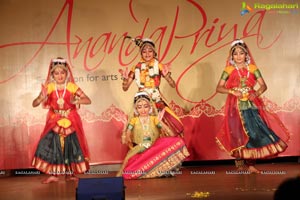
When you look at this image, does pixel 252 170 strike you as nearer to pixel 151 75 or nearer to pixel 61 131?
pixel 151 75

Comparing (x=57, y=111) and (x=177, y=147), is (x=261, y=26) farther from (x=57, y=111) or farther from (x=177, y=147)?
(x=57, y=111)

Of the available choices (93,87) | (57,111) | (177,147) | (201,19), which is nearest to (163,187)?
(177,147)

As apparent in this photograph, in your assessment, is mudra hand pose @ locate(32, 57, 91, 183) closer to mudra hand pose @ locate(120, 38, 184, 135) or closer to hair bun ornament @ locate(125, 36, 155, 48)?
mudra hand pose @ locate(120, 38, 184, 135)

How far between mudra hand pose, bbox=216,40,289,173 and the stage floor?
267 millimetres

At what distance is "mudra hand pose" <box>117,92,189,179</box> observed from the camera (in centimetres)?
562

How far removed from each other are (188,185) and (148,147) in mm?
699

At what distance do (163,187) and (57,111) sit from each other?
4.88ft

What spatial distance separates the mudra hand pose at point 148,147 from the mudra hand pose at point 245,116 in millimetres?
577

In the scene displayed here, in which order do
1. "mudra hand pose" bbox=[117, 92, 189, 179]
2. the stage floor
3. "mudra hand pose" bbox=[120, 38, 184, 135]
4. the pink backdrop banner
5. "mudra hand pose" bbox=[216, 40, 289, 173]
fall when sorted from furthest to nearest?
1. the pink backdrop banner
2. "mudra hand pose" bbox=[120, 38, 184, 135]
3. "mudra hand pose" bbox=[216, 40, 289, 173]
4. "mudra hand pose" bbox=[117, 92, 189, 179]
5. the stage floor

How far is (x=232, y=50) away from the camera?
5.86 m

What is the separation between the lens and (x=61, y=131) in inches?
224

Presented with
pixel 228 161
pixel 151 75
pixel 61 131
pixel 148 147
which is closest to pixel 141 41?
pixel 151 75

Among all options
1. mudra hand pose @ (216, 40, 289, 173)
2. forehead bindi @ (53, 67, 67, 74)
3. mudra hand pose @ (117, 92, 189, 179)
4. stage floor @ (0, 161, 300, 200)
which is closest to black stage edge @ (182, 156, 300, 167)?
stage floor @ (0, 161, 300, 200)

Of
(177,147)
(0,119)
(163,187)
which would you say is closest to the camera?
(163,187)
